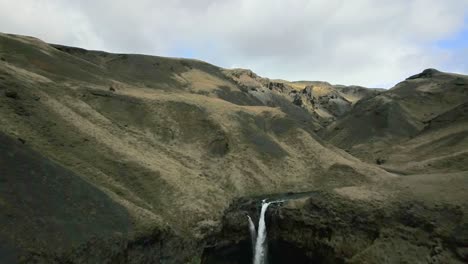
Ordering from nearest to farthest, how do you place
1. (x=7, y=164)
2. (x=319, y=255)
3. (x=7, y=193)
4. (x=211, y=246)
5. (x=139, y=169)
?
1. (x=7, y=193)
2. (x=7, y=164)
3. (x=319, y=255)
4. (x=211, y=246)
5. (x=139, y=169)

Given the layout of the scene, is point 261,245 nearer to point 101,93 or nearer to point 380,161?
point 101,93

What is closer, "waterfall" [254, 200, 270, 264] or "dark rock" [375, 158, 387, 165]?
"waterfall" [254, 200, 270, 264]

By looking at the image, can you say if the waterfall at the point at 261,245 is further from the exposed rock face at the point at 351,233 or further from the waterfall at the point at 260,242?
the exposed rock face at the point at 351,233

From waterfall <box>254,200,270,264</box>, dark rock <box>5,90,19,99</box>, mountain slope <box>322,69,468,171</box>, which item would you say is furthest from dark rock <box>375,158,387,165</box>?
dark rock <box>5,90,19,99</box>

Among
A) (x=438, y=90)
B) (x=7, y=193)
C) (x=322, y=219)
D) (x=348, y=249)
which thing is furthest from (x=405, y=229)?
(x=438, y=90)

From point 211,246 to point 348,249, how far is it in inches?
587

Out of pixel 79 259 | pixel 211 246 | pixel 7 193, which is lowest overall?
pixel 211 246

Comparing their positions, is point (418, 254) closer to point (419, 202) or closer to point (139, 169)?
point (419, 202)

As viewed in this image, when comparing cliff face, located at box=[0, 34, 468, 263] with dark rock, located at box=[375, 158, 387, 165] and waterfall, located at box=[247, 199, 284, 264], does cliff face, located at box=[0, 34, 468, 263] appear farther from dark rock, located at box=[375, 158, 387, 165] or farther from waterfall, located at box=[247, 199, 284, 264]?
dark rock, located at box=[375, 158, 387, 165]

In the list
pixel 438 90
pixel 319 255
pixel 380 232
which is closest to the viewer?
pixel 380 232

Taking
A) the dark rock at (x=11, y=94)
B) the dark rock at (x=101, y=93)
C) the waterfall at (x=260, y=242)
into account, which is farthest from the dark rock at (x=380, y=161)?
Answer: the dark rock at (x=11, y=94)

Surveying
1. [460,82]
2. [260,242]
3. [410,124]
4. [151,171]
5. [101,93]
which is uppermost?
[460,82]

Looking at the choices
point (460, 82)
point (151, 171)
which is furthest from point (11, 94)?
point (460, 82)

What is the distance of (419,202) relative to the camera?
3934 centimetres
